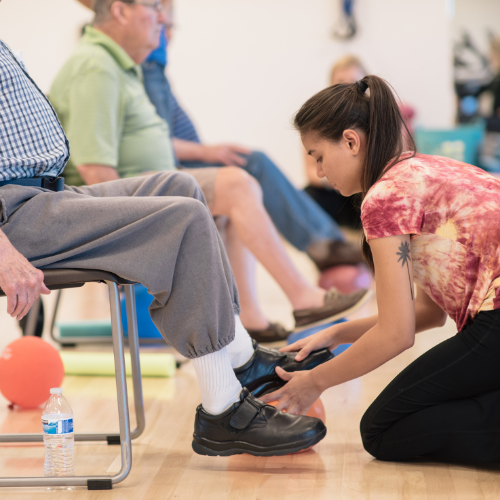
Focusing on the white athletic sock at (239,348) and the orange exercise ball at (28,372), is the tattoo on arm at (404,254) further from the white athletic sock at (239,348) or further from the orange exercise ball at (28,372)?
the orange exercise ball at (28,372)

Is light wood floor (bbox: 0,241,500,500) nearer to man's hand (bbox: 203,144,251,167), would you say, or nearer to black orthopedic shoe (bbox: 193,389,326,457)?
black orthopedic shoe (bbox: 193,389,326,457)

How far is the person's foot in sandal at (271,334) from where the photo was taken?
2.26 meters

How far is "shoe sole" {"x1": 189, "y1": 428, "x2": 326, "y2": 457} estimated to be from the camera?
1.21m

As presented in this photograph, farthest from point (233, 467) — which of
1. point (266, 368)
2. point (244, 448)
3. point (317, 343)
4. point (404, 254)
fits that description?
point (404, 254)

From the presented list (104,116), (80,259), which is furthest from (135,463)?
(104,116)

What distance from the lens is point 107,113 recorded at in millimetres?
2172

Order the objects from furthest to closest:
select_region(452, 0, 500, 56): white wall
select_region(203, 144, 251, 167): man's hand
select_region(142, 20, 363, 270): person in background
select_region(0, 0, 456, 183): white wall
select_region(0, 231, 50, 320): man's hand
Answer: select_region(452, 0, 500, 56): white wall
select_region(0, 0, 456, 183): white wall
select_region(203, 144, 251, 167): man's hand
select_region(142, 20, 363, 270): person in background
select_region(0, 231, 50, 320): man's hand

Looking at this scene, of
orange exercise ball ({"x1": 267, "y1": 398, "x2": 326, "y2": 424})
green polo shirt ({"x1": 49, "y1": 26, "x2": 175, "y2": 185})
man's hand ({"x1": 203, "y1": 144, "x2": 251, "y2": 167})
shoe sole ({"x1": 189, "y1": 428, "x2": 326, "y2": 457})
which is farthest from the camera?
man's hand ({"x1": 203, "y1": 144, "x2": 251, "y2": 167})

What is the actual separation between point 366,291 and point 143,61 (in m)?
1.24

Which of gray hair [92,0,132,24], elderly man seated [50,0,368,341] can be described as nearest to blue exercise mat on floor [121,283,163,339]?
elderly man seated [50,0,368,341]

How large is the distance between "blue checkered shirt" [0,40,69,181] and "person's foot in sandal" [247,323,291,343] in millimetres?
1156

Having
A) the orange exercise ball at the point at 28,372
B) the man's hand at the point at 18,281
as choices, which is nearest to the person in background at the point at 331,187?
the orange exercise ball at the point at 28,372

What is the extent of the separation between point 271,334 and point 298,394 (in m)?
0.97

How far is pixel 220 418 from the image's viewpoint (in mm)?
1229
